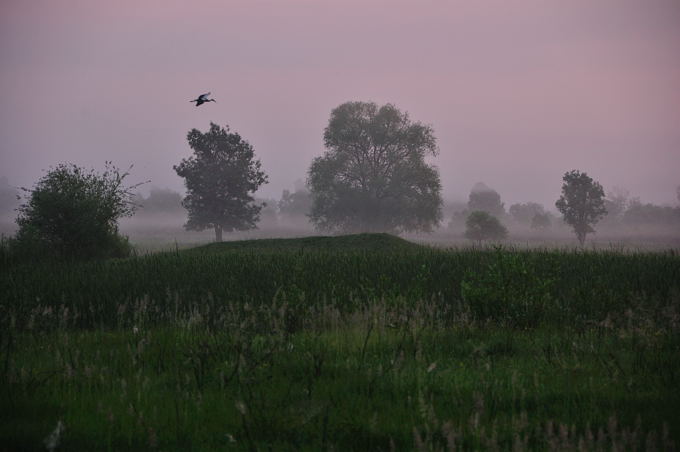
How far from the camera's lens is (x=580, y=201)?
54625 millimetres

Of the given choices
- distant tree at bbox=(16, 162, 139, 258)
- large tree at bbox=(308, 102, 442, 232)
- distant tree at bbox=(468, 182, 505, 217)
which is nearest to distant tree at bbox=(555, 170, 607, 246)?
large tree at bbox=(308, 102, 442, 232)

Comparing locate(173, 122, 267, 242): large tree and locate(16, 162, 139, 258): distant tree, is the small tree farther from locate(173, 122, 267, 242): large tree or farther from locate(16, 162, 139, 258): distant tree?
locate(16, 162, 139, 258): distant tree

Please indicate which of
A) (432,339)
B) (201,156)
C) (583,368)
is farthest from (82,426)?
(201,156)

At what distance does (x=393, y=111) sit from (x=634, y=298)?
4411 centimetres

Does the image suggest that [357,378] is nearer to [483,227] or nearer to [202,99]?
[202,99]

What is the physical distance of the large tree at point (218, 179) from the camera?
47188 millimetres

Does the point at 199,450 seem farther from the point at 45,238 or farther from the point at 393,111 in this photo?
the point at 393,111

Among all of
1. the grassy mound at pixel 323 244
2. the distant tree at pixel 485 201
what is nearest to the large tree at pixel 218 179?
the grassy mound at pixel 323 244

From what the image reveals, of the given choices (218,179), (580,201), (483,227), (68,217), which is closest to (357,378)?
(68,217)

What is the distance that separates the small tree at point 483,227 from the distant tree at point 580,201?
7129mm

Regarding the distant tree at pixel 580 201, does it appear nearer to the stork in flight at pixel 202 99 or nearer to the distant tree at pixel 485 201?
the distant tree at pixel 485 201

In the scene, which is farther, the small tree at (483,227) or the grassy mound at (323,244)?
the small tree at (483,227)

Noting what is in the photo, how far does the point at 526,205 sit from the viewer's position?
402 ft

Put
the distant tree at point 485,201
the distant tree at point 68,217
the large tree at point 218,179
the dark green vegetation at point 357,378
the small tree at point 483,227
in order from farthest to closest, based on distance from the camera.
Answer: the distant tree at point 485,201 < the small tree at point 483,227 < the large tree at point 218,179 < the distant tree at point 68,217 < the dark green vegetation at point 357,378
